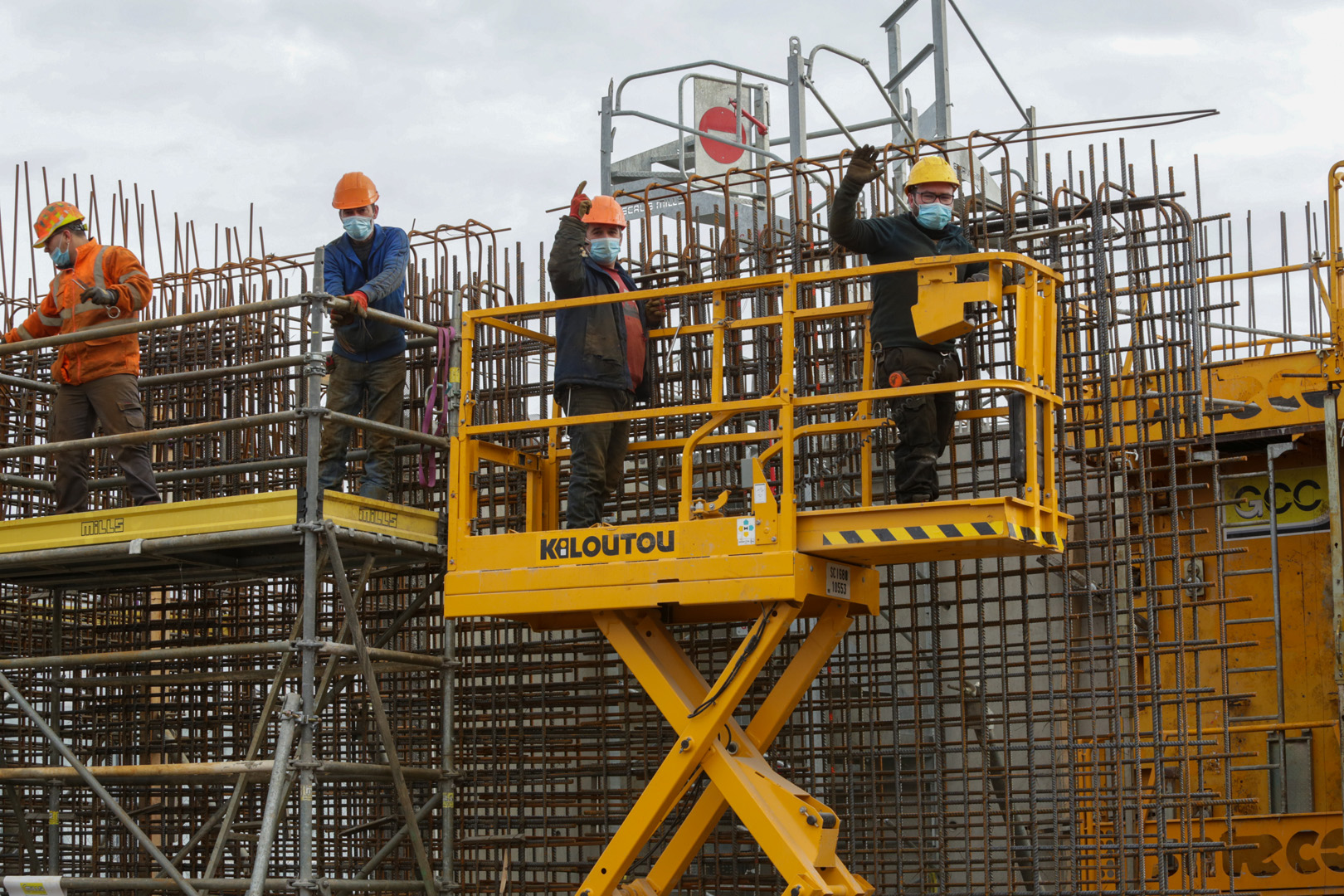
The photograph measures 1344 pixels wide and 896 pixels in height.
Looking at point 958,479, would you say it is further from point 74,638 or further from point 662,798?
point 74,638

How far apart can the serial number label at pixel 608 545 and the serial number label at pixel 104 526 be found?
2.98 m

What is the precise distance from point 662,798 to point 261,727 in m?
2.59

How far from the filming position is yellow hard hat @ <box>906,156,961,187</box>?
1002 cm

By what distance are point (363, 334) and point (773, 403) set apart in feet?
10.8

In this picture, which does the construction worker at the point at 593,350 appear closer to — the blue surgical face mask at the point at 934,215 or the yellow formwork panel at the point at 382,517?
the yellow formwork panel at the point at 382,517

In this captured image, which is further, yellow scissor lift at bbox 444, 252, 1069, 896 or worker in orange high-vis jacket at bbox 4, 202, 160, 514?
worker in orange high-vis jacket at bbox 4, 202, 160, 514

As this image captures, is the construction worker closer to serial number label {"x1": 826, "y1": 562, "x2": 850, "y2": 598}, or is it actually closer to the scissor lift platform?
the scissor lift platform

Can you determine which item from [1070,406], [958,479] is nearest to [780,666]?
[958,479]

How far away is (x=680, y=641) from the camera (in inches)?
459

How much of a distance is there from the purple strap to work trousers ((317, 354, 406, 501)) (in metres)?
0.27

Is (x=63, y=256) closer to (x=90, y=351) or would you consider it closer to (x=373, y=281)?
(x=90, y=351)

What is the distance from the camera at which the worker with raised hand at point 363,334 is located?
11148 mm

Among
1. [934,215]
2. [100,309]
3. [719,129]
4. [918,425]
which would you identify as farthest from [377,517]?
[719,129]

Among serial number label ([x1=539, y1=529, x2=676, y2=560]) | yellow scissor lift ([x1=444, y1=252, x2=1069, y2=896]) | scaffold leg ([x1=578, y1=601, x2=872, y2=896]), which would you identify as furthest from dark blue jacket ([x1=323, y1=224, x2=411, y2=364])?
scaffold leg ([x1=578, y1=601, x2=872, y2=896])
